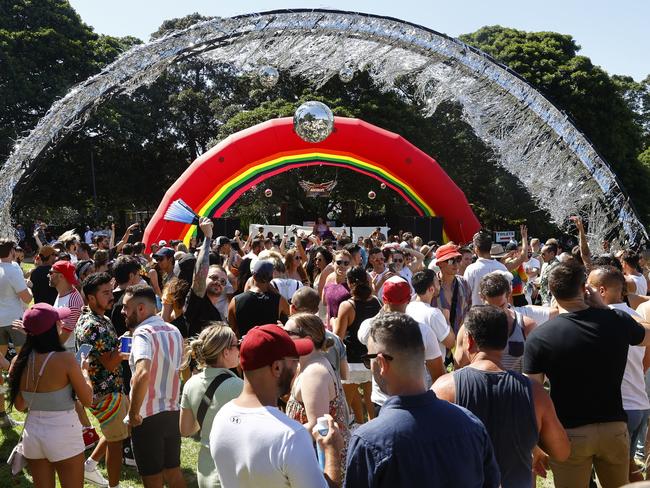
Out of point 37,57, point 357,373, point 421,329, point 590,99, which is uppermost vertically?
point 37,57

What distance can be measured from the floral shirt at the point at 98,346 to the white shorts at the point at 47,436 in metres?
0.62

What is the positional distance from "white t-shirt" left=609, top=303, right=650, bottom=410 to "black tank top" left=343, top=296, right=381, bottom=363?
196 cm

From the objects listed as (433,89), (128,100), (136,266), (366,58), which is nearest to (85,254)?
(136,266)

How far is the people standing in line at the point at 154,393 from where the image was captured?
3.72 metres

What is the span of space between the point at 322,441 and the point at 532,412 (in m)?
0.98

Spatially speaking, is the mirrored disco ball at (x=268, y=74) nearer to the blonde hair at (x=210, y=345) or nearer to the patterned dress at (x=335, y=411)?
the blonde hair at (x=210, y=345)

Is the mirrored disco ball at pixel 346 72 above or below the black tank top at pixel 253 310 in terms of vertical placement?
above

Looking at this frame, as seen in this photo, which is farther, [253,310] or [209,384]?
[253,310]

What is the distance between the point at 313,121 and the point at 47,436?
33.5ft

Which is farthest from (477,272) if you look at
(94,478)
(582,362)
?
(94,478)

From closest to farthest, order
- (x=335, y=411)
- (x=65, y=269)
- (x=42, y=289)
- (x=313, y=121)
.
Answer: (x=335, y=411)
(x=65, y=269)
(x=42, y=289)
(x=313, y=121)

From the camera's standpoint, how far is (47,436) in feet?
11.9

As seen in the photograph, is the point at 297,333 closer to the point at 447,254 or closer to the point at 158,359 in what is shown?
the point at 158,359

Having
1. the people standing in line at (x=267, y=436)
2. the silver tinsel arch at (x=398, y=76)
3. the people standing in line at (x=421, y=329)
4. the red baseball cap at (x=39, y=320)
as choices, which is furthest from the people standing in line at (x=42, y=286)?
the people standing in line at (x=267, y=436)
